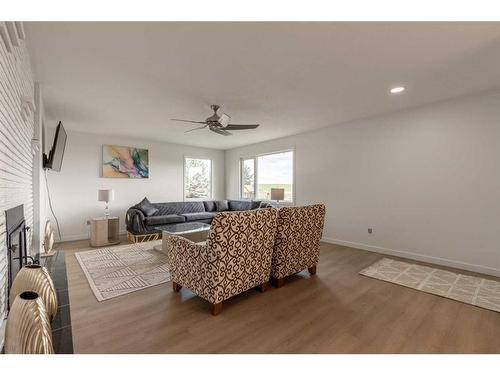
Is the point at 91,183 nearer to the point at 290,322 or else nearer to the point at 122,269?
the point at 122,269

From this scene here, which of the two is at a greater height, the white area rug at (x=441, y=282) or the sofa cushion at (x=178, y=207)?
the sofa cushion at (x=178, y=207)

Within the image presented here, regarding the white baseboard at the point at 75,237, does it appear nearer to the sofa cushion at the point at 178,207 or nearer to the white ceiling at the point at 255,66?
the sofa cushion at the point at 178,207

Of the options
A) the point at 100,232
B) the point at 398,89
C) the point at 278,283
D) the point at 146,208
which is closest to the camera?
the point at 278,283

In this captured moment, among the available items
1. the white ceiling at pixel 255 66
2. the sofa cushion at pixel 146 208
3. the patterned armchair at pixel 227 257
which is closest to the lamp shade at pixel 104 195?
the sofa cushion at pixel 146 208

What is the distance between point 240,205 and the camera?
667cm

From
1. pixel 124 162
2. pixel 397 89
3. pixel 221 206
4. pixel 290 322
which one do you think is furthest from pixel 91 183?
pixel 397 89

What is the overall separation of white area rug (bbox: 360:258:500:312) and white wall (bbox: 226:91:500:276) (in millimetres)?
481

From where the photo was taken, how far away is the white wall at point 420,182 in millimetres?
3268

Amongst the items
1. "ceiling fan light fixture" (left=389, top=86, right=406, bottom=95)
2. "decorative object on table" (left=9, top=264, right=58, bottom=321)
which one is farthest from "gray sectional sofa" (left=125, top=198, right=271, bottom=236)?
"ceiling fan light fixture" (left=389, top=86, right=406, bottom=95)

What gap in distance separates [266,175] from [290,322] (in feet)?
16.0

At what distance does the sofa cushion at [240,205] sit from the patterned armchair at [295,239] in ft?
11.1

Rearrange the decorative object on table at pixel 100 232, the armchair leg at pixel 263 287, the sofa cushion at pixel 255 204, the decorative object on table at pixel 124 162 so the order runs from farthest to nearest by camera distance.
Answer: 1. the sofa cushion at pixel 255 204
2. the decorative object on table at pixel 124 162
3. the decorative object on table at pixel 100 232
4. the armchair leg at pixel 263 287

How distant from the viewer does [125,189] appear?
5.91 metres
